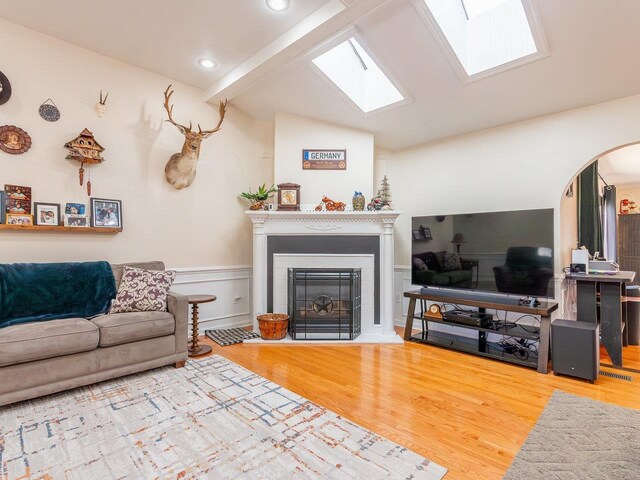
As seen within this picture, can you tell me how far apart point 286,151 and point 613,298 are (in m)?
3.83

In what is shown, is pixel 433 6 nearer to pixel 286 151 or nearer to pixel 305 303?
pixel 286 151

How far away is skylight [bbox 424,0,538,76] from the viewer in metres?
2.78

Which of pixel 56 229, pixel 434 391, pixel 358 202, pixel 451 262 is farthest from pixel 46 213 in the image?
pixel 451 262

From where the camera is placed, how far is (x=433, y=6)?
8.61ft

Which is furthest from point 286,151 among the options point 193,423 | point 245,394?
point 193,423

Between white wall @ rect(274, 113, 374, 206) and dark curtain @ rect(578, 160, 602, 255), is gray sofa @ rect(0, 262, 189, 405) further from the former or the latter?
dark curtain @ rect(578, 160, 602, 255)

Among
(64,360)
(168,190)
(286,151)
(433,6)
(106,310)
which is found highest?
(433,6)

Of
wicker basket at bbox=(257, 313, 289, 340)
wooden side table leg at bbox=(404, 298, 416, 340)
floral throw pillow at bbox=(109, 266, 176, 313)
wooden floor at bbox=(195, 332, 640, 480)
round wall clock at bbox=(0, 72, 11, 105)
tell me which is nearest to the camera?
wooden floor at bbox=(195, 332, 640, 480)

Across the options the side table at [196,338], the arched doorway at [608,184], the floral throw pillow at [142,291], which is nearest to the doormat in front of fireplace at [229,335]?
the side table at [196,338]

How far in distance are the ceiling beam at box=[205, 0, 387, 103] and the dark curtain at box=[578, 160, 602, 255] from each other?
3919mm

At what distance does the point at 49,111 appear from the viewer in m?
3.00

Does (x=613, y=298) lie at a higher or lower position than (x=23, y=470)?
higher

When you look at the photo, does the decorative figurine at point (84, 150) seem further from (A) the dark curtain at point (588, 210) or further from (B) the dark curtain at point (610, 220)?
(B) the dark curtain at point (610, 220)

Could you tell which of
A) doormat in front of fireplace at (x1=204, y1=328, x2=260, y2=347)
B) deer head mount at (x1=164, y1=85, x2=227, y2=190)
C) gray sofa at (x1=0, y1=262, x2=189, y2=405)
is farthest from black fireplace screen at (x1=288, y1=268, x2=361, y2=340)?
deer head mount at (x1=164, y1=85, x2=227, y2=190)
